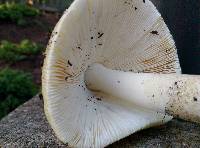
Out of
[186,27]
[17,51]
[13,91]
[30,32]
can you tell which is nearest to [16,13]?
[30,32]

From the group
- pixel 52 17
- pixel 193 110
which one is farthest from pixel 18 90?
pixel 52 17

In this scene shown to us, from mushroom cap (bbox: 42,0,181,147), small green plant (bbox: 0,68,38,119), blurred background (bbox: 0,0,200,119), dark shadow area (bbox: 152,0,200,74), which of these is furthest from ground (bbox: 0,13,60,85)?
mushroom cap (bbox: 42,0,181,147)

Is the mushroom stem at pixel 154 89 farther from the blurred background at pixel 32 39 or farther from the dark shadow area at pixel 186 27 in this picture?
the dark shadow area at pixel 186 27

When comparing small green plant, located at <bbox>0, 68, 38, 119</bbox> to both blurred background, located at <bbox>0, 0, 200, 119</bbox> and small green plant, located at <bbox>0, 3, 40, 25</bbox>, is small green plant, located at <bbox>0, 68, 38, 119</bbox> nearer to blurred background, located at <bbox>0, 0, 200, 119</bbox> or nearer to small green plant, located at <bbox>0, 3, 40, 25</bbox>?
blurred background, located at <bbox>0, 0, 200, 119</bbox>

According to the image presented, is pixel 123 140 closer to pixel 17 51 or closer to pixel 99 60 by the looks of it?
pixel 99 60

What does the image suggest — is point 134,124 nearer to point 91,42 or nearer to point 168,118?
point 168,118

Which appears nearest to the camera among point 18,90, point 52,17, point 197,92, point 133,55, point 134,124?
point 197,92

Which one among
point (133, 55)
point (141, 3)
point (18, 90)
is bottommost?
point (18, 90)
